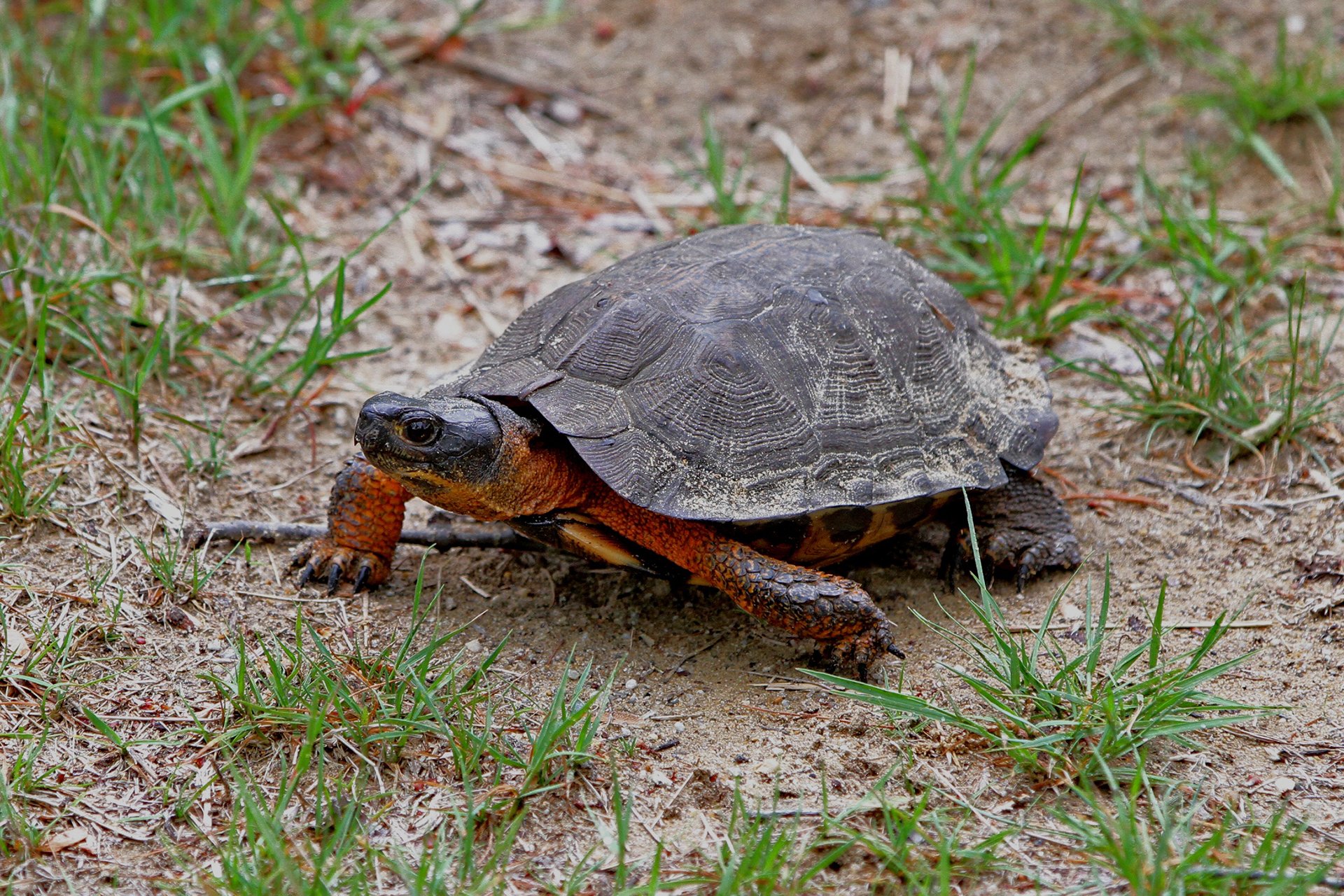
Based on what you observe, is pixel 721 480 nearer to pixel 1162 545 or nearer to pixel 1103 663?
pixel 1103 663

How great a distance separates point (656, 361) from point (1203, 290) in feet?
9.07

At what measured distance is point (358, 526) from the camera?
10.9 feet

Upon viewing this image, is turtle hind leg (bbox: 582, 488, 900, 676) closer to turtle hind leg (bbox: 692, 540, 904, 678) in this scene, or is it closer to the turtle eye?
turtle hind leg (bbox: 692, 540, 904, 678)

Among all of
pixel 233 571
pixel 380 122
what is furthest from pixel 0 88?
pixel 233 571

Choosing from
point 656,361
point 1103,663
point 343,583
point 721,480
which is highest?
point 656,361

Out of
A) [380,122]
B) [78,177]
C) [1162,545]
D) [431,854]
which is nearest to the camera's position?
[431,854]

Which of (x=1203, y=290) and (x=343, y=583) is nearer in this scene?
(x=343, y=583)

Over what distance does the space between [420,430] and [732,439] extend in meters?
0.82

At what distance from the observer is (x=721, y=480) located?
304 cm

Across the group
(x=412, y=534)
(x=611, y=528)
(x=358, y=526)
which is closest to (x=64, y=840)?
(x=358, y=526)

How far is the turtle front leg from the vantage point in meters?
3.31

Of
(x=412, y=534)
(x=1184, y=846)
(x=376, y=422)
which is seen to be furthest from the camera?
(x=412, y=534)

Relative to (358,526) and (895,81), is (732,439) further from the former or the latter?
(895,81)

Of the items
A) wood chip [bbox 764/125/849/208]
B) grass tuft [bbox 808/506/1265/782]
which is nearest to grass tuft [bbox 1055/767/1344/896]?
grass tuft [bbox 808/506/1265/782]
